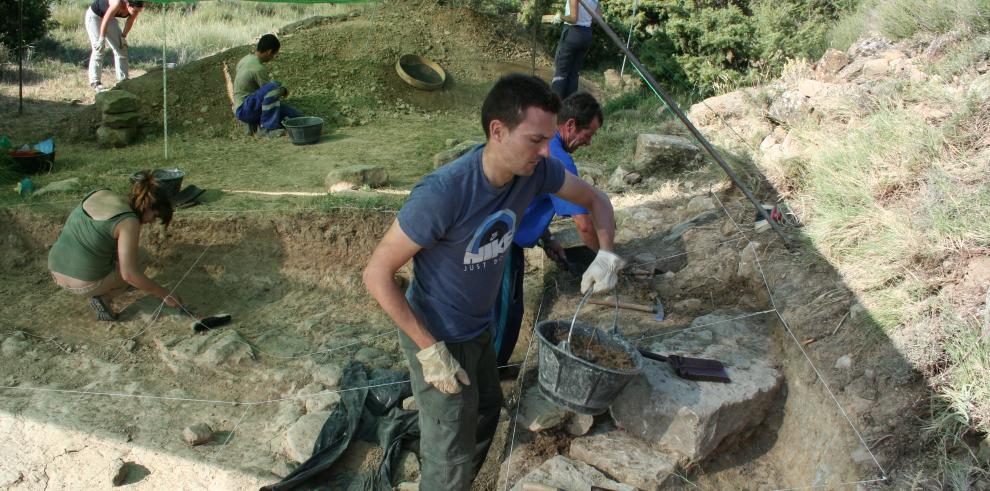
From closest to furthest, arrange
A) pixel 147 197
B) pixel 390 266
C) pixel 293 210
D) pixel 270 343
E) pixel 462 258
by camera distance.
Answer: pixel 390 266 < pixel 462 258 < pixel 147 197 < pixel 270 343 < pixel 293 210

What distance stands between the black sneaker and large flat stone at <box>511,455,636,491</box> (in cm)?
358

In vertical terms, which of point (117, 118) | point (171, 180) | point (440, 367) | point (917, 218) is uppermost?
point (440, 367)

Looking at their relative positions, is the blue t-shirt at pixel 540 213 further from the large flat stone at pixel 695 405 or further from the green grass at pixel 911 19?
the green grass at pixel 911 19

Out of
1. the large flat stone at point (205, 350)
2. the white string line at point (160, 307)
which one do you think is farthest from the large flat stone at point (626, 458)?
the white string line at point (160, 307)

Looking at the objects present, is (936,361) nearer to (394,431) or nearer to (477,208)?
(477,208)

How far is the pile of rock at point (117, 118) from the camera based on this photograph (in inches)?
316

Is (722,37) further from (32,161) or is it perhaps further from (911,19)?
(32,161)

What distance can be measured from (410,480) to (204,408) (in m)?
1.44

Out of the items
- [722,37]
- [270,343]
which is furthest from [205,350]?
[722,37]

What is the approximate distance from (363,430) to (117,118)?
6266 millimetres

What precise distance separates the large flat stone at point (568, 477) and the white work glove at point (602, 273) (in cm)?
72

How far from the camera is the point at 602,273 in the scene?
2.93 metres

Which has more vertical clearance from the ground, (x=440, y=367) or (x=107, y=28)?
(x=440, y=367)

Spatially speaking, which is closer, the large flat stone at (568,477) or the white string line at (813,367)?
the white string line at (813,367)
